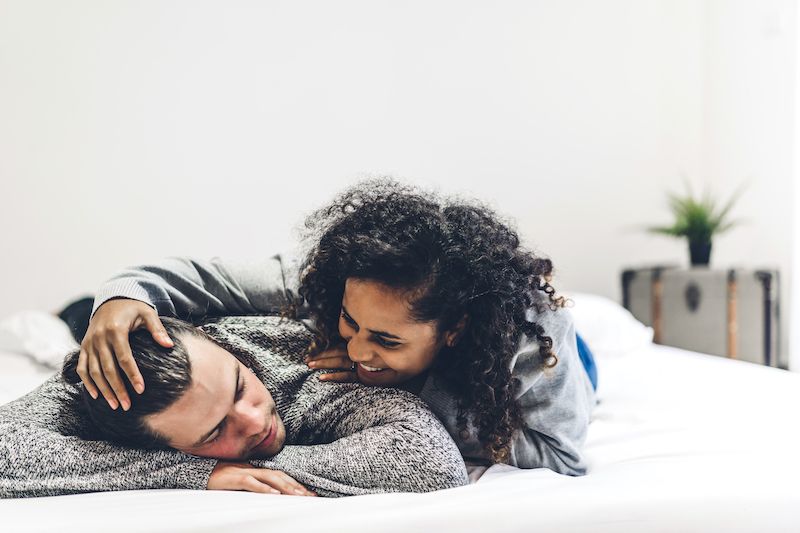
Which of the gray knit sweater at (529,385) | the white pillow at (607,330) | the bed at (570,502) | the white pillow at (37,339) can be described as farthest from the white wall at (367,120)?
the bed at (570,502)

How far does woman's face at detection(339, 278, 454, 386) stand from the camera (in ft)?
3.22

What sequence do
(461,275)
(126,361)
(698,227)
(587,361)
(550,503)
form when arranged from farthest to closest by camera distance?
(698,227) → (587,361) → (461,275) → (126,361) → (550,503)

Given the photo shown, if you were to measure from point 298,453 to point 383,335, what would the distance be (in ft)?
0.66

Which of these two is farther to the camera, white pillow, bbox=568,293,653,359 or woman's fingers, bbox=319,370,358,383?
white pillow, bbox=568,293,653,359

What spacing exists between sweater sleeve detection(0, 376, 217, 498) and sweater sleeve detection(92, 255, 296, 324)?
0.21m

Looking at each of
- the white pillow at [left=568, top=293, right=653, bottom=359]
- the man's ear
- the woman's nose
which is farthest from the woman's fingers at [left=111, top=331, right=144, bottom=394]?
the white pillow at [left=568, top=293, right=653, bottom=359]

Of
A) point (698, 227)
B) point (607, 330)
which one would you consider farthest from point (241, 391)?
point (698, 227)

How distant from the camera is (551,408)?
3.55 feet

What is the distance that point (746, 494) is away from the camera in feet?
2.66

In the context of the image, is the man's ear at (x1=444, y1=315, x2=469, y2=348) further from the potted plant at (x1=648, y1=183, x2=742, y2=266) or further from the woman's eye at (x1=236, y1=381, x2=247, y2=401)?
the potted plant at (x1=648, y1=183, x2=742, y2=266)

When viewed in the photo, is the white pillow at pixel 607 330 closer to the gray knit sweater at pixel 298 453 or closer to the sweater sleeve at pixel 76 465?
the gray knit sweater at pixel 298 453

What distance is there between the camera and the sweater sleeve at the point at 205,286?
1.11 m

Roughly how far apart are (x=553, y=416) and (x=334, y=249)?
16.8 inches

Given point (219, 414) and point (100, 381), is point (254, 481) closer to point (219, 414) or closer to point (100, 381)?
point (219, 414)
